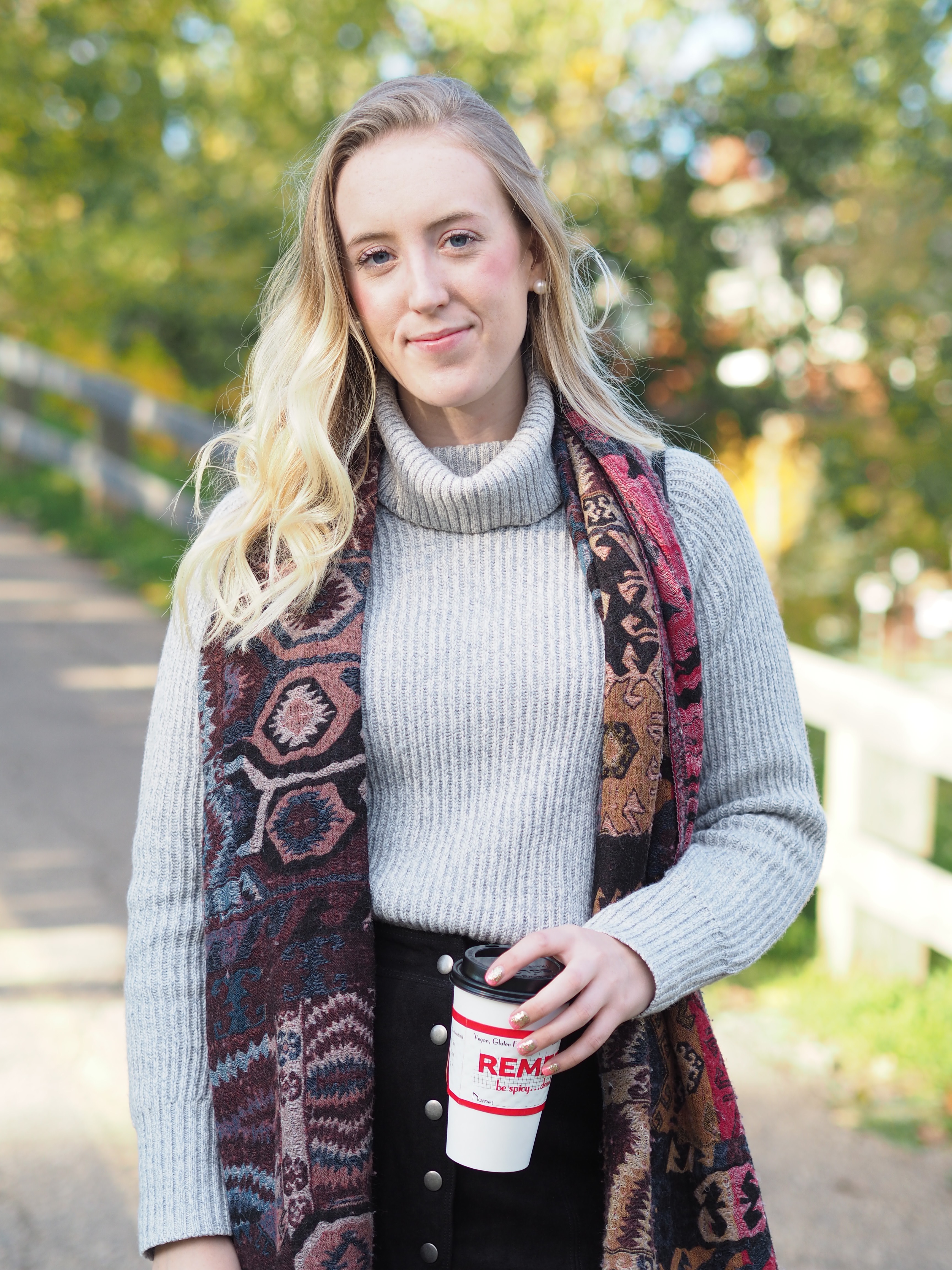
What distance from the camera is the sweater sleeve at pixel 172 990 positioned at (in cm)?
165

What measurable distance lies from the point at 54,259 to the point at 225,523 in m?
6.99

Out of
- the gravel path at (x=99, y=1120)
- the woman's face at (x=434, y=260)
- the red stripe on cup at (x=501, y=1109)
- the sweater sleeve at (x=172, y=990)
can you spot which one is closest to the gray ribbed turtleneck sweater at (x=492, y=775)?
the sweater sleeve at (x=172, y=990)

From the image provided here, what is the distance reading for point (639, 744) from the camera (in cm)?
161

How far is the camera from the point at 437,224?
1731mm

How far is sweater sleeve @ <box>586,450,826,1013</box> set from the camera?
1615 mm

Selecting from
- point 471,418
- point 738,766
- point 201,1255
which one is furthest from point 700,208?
point 201,1255

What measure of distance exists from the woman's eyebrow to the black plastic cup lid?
983 millimetres

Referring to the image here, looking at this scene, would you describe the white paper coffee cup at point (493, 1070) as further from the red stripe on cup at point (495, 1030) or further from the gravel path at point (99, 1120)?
the gravel path at point (99, 1120)

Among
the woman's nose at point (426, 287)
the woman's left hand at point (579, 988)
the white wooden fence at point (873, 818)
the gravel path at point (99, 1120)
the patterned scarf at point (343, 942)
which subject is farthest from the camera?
the white wooden fence at point (873, 818)

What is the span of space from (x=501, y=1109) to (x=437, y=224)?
1165 millimetres

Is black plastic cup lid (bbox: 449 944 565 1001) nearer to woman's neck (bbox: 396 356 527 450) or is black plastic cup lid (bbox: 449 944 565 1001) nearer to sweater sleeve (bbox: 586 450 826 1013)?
sweater sleeve (bbox: 586 450 826 1013)

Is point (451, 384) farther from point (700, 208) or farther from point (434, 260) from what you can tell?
point (700, 208)

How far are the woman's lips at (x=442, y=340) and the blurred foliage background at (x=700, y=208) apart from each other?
17.0 ft

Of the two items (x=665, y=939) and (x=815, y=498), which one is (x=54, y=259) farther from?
(x=665, y=939)
